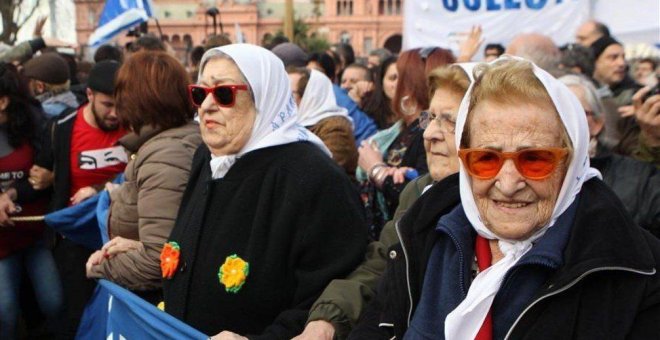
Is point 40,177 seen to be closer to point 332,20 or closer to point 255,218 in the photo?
point 255,218

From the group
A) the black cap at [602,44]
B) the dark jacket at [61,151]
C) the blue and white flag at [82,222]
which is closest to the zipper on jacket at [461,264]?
the blue and white flag at [82,222]

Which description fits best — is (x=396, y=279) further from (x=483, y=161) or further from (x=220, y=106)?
(x=220, y=106)

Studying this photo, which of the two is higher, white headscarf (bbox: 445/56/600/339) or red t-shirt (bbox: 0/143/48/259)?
white headscarf (bbox: 445/56/600/339)

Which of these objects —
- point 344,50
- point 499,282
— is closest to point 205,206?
point 499,282

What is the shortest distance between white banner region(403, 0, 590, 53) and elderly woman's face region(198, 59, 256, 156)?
3.88 meters

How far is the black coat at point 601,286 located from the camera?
190 cm

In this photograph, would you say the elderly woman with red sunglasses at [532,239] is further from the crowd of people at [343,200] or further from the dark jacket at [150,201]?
the dark jacket at [150,201]

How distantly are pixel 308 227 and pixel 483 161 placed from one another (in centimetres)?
103

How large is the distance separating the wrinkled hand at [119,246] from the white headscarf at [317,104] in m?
1.36

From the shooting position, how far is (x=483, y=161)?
6.96 feet

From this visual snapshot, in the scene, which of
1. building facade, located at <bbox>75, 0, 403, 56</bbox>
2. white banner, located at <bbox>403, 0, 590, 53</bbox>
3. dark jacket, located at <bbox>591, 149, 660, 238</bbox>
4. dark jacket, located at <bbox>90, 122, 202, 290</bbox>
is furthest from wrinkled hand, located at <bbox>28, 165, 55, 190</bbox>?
building facade, located at <bbox>75, 0, 403, 56</bbox>

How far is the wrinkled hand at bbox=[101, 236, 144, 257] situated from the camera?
3.61 metres

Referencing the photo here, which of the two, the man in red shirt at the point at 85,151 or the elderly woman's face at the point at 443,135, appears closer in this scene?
the elderly woman's face at the point at 443,135

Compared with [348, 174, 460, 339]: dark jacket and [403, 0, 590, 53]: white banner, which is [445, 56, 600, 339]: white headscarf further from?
[403, 0, 590, 53]: white banner
